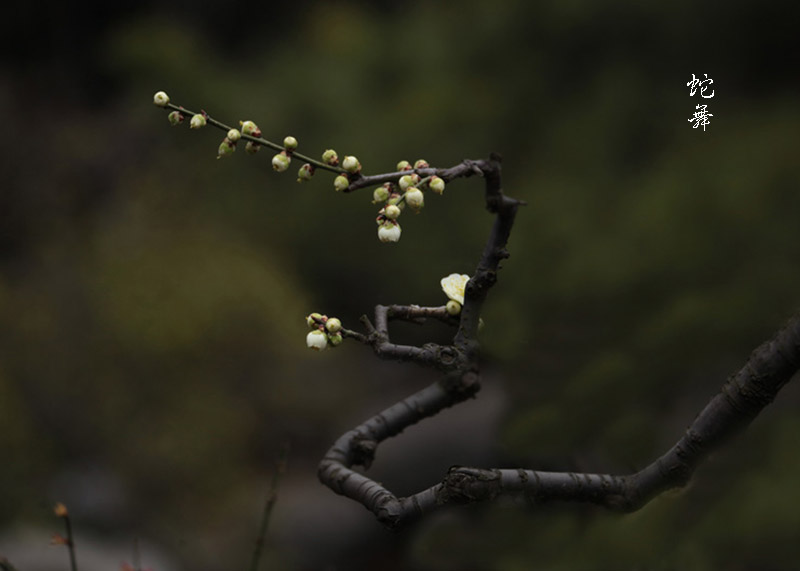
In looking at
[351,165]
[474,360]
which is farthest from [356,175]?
[474,360]

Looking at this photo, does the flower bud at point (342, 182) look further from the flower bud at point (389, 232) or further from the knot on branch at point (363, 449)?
the knot on branch at point (363, 449)

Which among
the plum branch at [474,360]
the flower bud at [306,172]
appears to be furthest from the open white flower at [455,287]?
the flower bud at [306,172]

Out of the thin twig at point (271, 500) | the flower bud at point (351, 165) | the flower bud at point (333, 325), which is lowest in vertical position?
the thin twig at point (271, 500)

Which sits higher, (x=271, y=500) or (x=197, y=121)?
(x=197, y=121)

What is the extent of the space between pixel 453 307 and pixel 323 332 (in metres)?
0.08

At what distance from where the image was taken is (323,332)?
409mm

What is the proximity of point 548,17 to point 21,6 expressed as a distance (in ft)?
5.48

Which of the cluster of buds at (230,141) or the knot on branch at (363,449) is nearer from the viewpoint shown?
the cluster of buds at (230,141)

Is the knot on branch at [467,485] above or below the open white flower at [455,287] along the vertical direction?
below

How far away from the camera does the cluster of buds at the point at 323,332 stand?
0.40 meters

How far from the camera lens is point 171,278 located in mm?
1953

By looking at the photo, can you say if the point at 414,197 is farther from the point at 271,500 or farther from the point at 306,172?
the point at 271,500

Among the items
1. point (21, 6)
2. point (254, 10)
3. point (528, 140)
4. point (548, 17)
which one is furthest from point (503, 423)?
point (21, 6)

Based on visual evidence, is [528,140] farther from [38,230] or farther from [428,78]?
[38,230]
